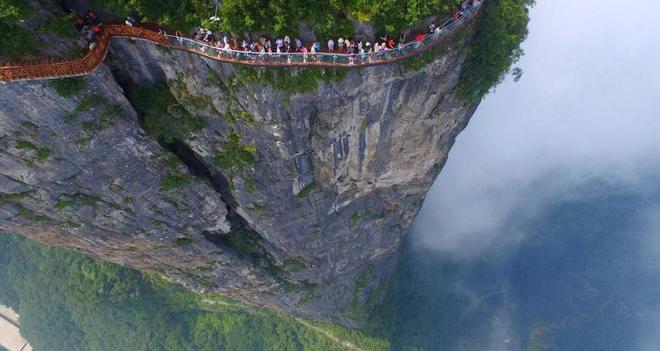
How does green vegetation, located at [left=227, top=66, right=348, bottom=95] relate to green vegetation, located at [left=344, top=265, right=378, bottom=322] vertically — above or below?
below

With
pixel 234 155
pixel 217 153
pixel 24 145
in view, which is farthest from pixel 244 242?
pixel 24 145

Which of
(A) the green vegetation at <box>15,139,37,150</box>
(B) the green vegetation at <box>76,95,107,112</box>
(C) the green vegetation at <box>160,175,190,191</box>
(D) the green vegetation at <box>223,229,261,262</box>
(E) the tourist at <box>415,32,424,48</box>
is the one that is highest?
(E) the tourist at <box>415,32,424,48</box>

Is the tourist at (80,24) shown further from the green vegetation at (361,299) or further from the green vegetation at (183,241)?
the green vegetation at (361,299)

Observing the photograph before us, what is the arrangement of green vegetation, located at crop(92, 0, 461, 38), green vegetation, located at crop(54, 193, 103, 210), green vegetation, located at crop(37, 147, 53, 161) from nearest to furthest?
green vegetation, located at crop(92, 0, 461, 38) → green vegetation, located at crop(37, 147, 53, 161) → green vegetation, located at crop(54, 193, 103, 210)

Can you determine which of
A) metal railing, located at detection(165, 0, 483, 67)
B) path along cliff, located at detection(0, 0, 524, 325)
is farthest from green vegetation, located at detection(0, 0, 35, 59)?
metal railing, located at detection(165, 0, 483, 67)

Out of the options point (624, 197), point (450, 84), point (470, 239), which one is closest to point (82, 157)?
point (450, 84)

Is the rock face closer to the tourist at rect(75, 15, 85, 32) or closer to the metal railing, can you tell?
the metal railing
